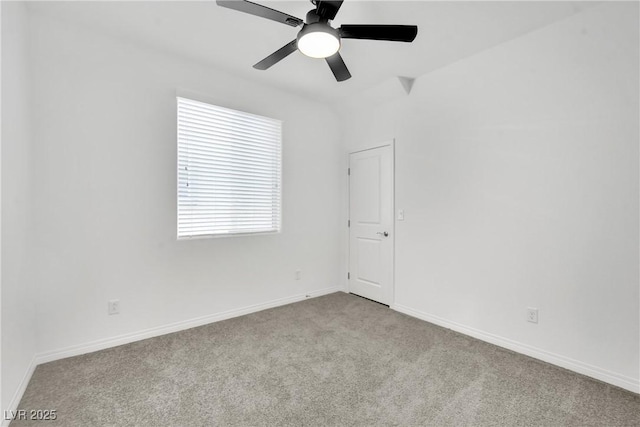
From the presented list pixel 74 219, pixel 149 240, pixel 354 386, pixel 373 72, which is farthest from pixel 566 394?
pixel 74 219

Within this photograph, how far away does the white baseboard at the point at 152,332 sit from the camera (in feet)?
7.78

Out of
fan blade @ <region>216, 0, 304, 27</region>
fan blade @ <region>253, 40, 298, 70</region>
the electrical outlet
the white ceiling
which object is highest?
the white ceiling

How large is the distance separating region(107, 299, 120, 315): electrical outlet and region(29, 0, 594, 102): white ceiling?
7.50 feet

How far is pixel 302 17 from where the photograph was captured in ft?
7.59

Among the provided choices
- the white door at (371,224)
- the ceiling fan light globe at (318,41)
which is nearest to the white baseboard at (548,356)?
the white door at (371,224)

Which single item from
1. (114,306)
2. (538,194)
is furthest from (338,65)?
(114,306)

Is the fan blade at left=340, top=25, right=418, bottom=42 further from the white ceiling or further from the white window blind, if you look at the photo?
the white window blind

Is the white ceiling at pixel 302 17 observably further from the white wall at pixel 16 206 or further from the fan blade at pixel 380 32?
the white wall at pixel 16 206

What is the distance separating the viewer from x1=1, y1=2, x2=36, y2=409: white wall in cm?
174

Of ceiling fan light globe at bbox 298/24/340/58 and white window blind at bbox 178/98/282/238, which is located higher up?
ceiling fan light globe at bbox 298/24/340/58

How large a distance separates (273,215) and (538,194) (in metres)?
2.67

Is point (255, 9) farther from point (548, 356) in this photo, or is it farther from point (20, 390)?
point (548, 356)

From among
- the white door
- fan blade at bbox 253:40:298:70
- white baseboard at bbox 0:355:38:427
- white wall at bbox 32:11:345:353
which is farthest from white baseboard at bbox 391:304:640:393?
white baseboard at bbox 0:355:38:427

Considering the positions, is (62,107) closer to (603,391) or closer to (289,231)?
(289,231)
